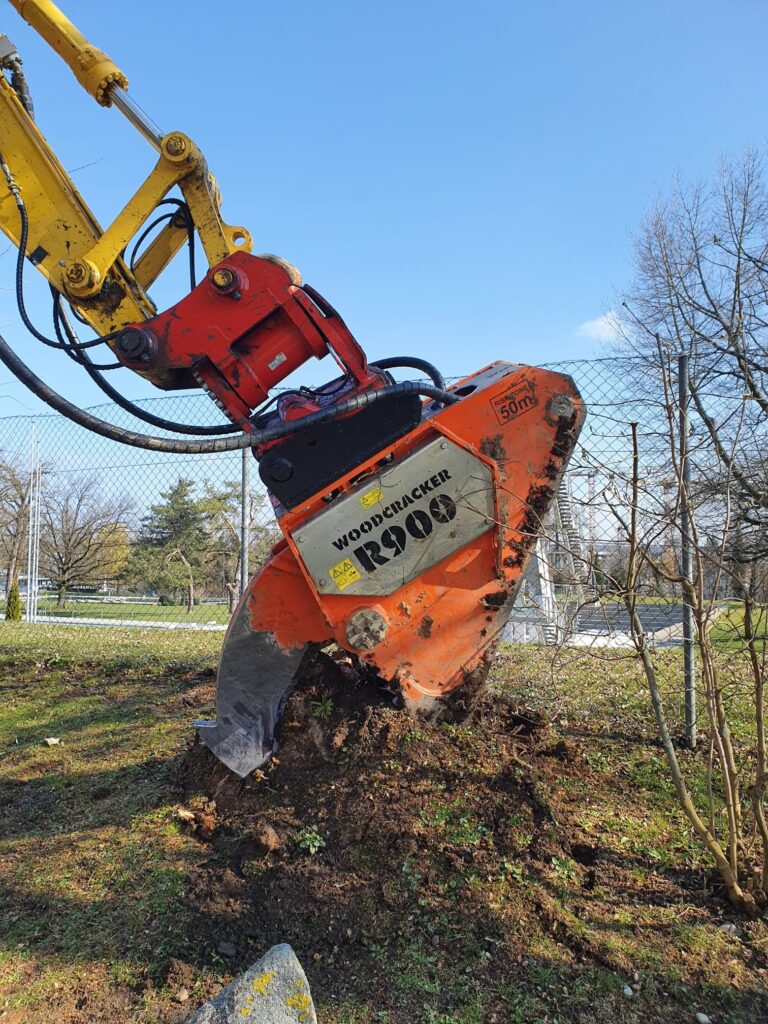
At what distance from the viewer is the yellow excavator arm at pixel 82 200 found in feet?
12.0

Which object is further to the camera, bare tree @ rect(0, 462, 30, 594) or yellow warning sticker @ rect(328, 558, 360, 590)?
bare tree @ rect(0, 462, 30, 594)

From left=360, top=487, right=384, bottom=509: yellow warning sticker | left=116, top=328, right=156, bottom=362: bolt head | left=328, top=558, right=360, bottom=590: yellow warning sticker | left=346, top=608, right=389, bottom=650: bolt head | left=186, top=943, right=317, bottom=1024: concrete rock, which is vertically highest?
left=116, top=328, right=156, bottom=362: bolt head

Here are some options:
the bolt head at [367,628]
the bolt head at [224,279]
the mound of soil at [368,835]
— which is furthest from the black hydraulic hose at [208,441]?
the mound of soil at [368,835]

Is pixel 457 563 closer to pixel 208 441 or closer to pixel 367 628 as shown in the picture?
pixel 367 628

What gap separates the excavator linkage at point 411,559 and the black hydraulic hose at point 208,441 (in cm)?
27

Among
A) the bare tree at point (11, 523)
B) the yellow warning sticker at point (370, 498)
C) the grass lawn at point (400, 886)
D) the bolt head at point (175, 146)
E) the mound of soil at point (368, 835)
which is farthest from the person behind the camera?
the bare tree at point (11, 523)

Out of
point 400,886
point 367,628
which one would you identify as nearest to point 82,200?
point 367,628

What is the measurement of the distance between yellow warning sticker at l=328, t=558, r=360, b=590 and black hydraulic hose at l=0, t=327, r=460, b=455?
71 cm

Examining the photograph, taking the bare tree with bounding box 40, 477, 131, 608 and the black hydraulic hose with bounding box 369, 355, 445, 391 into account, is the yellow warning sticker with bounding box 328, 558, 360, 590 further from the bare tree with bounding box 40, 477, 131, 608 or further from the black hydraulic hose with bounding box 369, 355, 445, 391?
the bare tree with bounding box 40, 477, 131, 608

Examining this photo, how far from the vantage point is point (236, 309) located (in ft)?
11.6

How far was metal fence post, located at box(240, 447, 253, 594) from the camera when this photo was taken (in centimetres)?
700

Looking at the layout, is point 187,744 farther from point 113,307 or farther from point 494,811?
point 113,307

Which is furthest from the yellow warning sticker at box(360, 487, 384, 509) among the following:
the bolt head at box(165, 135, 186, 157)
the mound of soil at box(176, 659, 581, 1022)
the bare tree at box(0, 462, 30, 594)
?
the bare tree at box(0, 462, 30, 594)

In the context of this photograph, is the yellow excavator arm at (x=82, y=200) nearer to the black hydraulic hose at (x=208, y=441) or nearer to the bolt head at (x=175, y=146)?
the bolt head at (x=175, y=146)
